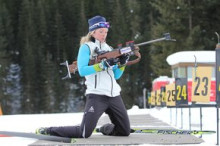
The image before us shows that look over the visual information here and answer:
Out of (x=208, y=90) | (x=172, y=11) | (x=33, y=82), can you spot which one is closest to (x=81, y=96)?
(x=33, y=82)

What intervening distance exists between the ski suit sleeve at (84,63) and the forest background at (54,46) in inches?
1689

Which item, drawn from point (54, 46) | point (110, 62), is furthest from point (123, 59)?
point (54, 46)

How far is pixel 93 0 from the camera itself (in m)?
63.4

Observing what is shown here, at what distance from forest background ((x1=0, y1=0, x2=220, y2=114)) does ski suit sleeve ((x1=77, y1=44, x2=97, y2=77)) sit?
4289cm

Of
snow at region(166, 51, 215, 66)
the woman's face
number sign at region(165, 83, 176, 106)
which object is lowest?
number sign at region(165, 83, 176, 106)

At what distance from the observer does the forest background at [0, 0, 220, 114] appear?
5494cm

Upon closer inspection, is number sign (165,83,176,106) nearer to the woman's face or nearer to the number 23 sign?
the number 23 sign

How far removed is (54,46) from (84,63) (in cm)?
5656

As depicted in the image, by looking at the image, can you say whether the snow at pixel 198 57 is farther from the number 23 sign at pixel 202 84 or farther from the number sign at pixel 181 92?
the number 23 sign at pixel 202 84

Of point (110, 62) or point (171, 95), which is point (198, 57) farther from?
Answer: point (110, 62)

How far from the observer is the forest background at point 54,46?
54938 millimetres

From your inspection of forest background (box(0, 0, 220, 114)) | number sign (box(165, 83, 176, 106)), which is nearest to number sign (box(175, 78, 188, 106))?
number sign (box(165, 83, 176, 106))

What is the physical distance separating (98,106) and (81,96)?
52176 millimetres

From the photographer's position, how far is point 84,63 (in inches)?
241
